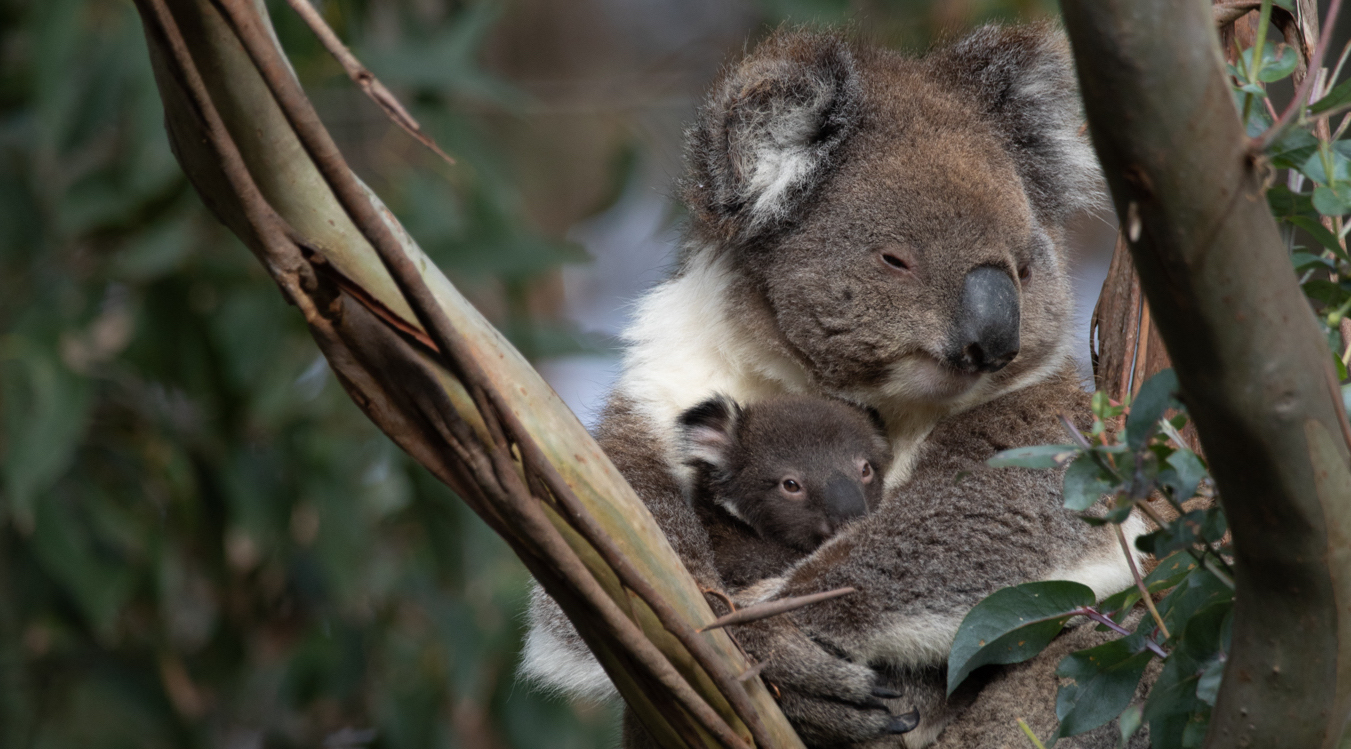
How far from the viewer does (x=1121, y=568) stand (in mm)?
1689

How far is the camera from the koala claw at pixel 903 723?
1.53m

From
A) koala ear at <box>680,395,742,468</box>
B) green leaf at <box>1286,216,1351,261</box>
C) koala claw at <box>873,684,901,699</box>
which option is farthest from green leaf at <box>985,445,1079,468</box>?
koala ear at <box>680,395,742,468</box>

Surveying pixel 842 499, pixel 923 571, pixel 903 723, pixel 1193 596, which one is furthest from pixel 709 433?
pixel 1193 596

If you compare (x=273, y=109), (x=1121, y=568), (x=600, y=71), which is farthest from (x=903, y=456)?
(x=600, y=71)

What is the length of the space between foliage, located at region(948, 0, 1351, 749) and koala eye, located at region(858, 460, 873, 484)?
2.02 feet

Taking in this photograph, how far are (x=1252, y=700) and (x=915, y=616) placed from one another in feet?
2.19

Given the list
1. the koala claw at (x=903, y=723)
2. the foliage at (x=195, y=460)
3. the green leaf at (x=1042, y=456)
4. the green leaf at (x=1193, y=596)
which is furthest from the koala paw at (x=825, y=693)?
the foliage at (x=195, y=460)

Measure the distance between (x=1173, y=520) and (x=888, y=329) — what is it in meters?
0.72

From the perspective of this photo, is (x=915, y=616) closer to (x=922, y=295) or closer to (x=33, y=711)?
(x=922, y=295)

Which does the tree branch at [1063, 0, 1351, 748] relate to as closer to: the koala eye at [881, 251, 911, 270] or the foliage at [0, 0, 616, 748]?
the koala eye at [881, 251, 911, 270]

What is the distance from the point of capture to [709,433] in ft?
6.38

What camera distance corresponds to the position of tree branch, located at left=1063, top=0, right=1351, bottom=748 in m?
0.71

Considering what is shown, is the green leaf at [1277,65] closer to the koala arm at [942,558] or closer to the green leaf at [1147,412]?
the green leaf at [1147,412]

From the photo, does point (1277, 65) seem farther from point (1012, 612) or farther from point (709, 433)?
point (709, 433)
